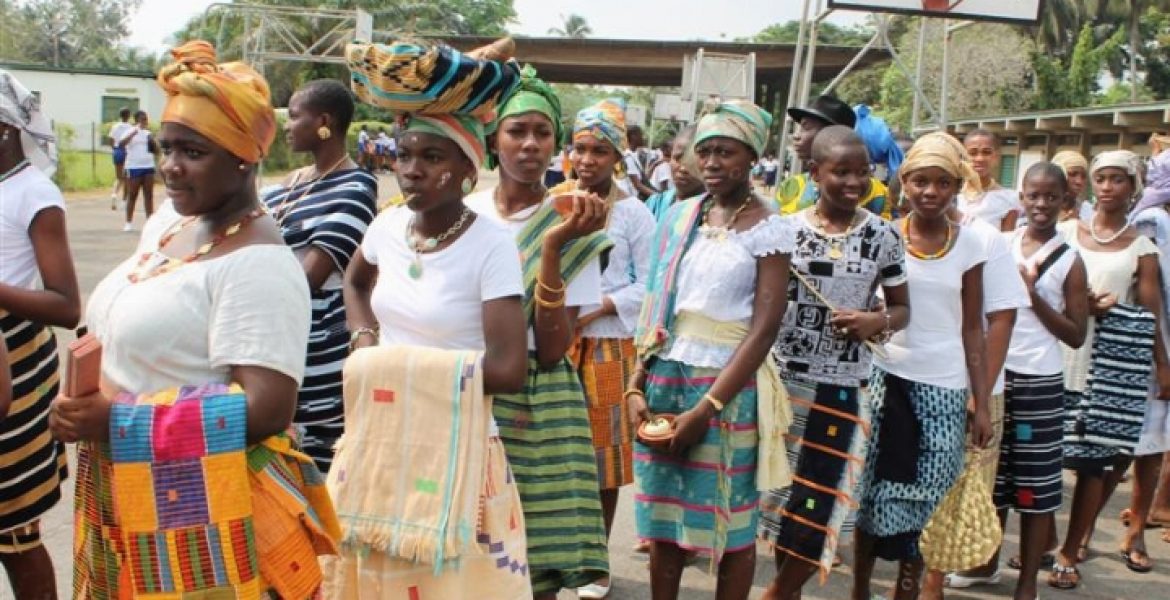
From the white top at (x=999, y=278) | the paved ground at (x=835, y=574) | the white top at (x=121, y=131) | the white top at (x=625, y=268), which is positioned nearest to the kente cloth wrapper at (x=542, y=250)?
the white top at (x=625, y=268)

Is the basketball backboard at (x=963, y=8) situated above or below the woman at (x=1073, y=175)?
above

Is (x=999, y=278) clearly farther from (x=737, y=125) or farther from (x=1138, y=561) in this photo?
(x=1138, y=561)

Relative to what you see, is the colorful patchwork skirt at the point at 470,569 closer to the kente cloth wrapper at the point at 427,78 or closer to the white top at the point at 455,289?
the white top at the point at 455,289

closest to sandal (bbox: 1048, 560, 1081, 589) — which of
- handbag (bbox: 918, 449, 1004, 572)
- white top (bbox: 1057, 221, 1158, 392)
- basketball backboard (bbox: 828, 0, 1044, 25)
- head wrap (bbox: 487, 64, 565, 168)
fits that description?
handbag (bbox: 918, 449, 1004, 572)

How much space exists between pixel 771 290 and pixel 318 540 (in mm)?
1713

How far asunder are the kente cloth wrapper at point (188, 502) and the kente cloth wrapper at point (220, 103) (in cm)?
54

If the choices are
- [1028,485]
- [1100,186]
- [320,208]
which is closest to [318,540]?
[320,208]

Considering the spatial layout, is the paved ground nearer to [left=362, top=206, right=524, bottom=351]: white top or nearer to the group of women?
the group of women

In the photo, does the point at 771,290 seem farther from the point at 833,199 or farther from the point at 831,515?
the point at 831,515

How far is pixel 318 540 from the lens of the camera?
8.68ft

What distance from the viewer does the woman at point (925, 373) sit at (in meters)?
4.28

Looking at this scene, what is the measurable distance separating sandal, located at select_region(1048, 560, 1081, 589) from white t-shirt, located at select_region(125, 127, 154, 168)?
47.2 feet

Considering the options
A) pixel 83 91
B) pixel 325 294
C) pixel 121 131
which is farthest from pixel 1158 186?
pixel 83 91

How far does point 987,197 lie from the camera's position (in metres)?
6.71
